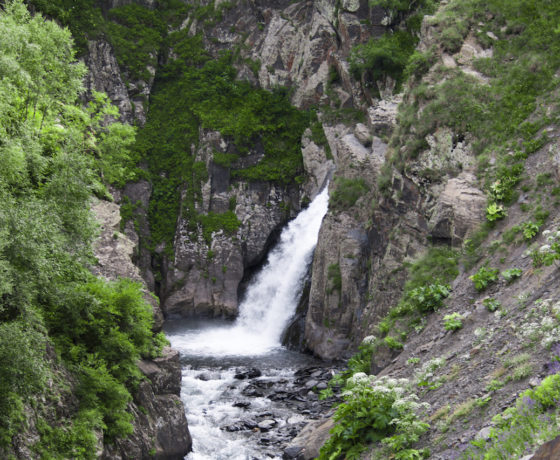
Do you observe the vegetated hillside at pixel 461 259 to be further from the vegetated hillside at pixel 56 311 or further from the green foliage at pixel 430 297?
the vegetated hillside at pixel 56 311

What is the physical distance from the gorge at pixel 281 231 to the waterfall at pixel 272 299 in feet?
0.65

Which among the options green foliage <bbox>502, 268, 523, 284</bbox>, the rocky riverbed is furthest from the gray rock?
green foliage <bbox>502, 268, 523, 284</bbox>

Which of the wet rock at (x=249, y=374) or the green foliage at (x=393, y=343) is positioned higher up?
the green foliage at (x=393, y=343)

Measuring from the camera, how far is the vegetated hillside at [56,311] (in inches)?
403

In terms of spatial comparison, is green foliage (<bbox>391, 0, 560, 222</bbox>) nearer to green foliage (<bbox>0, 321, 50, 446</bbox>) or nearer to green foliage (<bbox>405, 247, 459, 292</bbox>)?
green foliage (<bbox>405, 247, 459, 292</bbox>)

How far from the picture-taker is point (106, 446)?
13.3 meters

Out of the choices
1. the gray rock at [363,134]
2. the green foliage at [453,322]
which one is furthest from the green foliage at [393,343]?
the gray rock at [363,134]

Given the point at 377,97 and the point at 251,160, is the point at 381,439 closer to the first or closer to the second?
the point at 377,97

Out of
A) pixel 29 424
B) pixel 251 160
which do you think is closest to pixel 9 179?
pixel 29 424

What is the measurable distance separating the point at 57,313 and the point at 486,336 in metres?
11.2

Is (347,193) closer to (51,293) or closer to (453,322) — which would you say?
(453,322)

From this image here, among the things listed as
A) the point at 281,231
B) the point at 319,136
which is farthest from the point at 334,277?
the point at 319,136

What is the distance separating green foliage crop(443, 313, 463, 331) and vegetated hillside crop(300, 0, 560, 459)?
4 centimetres

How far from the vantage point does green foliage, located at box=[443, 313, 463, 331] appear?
13.0 m
